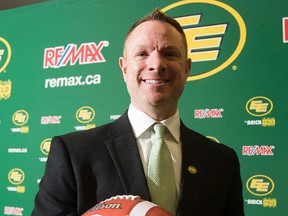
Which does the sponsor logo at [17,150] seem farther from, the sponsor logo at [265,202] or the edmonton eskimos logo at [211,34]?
the sponsor logo at [265,202]

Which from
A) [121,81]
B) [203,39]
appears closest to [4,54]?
[121,81]

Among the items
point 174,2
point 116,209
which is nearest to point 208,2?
point 174,2

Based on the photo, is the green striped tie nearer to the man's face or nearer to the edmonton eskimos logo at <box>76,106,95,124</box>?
the man's face

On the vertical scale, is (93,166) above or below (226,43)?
below

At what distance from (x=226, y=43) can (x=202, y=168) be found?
0.90 meters

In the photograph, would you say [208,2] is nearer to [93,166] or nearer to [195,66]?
[195,66]

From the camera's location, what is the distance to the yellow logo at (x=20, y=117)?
6.91 feet

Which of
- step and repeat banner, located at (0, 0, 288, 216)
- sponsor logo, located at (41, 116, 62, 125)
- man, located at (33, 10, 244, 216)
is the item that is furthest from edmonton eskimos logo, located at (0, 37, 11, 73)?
man, located at (33, 10, 244, 216)

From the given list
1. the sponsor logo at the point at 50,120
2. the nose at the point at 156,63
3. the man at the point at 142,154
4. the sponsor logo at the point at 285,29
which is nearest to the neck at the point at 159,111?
the man at the point at 142,154

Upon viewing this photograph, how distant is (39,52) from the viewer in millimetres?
2121

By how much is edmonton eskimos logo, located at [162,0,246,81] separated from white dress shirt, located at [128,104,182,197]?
2.50ft

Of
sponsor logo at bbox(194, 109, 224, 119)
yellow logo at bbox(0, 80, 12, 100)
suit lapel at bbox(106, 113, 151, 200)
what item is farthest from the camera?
yellow logo at bbox(0, 80, 12, 100)

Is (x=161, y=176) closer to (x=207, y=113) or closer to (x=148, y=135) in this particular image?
(x=148, y=135)

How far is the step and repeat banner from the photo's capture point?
1.53m
